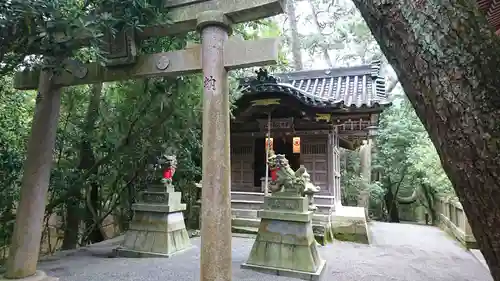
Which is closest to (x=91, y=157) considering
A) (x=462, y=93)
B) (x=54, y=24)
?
(x=54, y=24)

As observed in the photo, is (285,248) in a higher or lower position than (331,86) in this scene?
lower

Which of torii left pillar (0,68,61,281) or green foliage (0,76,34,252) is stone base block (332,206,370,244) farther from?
green foliage (0,76,34,252)

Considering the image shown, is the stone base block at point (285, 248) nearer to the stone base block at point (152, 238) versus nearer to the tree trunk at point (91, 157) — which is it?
the stone base block at point (152, 238)

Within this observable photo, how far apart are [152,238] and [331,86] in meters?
7.81

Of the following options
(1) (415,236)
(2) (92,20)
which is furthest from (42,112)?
(1) (415,236)

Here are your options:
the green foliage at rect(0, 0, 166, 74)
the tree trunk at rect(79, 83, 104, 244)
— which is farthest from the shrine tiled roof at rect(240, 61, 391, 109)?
the green foliage at rect(0, 0, 166, 74)

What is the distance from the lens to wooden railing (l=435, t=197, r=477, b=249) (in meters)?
8.14

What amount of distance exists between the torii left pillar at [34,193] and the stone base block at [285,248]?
3.06 meters

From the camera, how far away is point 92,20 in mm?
3170

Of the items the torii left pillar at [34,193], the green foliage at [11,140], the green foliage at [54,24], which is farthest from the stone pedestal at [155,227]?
the green foliage at [54,24]

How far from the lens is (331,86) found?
11.3 meters

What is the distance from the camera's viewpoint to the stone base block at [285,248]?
5.20 metres

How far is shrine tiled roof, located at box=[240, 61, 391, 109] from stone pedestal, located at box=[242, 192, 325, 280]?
361cm

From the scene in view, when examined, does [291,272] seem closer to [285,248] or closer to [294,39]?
[285,248]
